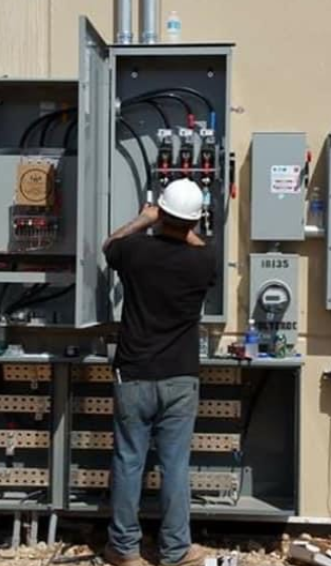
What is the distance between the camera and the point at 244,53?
4254 millimetres

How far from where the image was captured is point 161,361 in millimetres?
3812

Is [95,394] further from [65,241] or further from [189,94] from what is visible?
[189,94]

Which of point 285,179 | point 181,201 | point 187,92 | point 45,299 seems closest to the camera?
point 181,201

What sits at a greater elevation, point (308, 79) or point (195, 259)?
point (308, 79)

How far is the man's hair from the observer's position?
3.79m

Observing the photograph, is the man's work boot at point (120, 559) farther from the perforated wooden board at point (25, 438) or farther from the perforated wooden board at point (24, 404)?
the perforated wooden board at point (24, 404)

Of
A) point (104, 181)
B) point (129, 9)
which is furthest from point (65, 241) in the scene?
point (129, 9)

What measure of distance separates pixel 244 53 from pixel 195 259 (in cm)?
106

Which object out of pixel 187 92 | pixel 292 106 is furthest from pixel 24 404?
pixel 292 106

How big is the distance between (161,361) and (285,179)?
1010 mm

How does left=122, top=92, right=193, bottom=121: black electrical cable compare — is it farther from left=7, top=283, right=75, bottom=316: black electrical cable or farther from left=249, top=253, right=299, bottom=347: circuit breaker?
left=7, top=283, right=75, bottom=316: black electrical cable

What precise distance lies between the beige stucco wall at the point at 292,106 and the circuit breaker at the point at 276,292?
2.7 inches

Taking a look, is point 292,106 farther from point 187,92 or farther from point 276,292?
point 276,292

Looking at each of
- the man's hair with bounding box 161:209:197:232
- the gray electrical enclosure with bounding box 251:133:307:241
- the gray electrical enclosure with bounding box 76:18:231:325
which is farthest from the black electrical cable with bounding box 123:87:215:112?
the man's hair with bounding box 161:209:197:232
